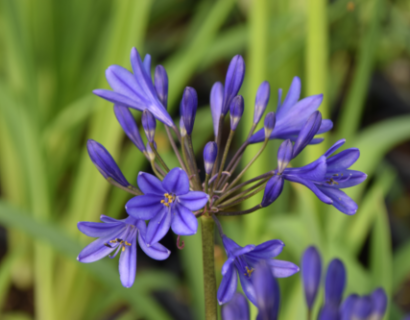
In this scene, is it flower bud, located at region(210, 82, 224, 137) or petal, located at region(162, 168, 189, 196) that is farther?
Answer: flower bud, located at region(210, 82, 224, 137)

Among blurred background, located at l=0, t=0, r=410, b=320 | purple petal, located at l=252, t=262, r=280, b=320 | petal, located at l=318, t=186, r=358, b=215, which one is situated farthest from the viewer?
blurred background, located at l=0, t=0, r=410, b=320

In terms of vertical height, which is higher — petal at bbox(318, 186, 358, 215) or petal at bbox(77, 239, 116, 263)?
petal at bbox(318, 186, 358, 215)

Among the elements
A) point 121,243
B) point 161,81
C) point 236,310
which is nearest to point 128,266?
point 121,243

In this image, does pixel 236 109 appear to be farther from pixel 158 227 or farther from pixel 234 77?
pixel 158 227

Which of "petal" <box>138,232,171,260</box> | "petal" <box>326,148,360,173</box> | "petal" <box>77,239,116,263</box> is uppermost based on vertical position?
"petal" <box>326,148,360,173</box>

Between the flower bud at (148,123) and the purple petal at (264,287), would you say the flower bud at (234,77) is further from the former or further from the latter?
the purple petal at (264,287)

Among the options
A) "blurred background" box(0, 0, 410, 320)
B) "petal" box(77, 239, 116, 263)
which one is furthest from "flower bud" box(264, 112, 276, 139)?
"blurred background" box(0, 0, 410, 320)

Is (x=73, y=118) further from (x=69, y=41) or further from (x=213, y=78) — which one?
(x=213, y=78)

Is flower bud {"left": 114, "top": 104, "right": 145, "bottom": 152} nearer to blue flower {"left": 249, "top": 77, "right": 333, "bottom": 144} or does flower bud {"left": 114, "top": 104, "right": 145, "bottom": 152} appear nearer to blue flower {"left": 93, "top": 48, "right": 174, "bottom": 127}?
blue flower {"left": 93, "top": 48, "right": 174, "bottom": 127}
